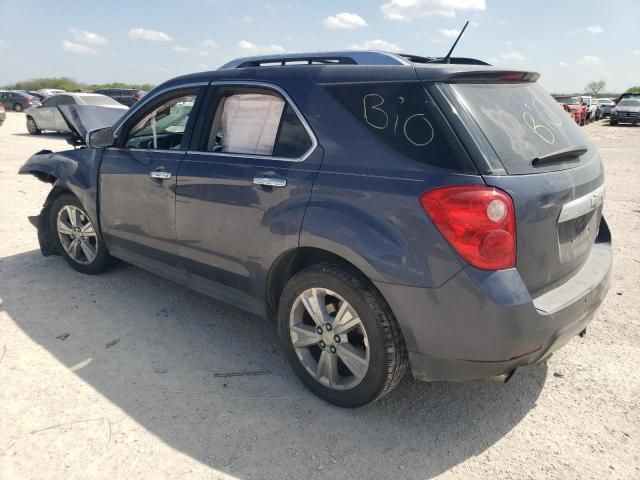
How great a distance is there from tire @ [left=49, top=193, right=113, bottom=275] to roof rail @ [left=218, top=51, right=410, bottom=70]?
6.62 ft

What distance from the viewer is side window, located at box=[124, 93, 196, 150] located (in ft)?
12.4

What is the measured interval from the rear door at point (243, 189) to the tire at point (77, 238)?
4.71 feet

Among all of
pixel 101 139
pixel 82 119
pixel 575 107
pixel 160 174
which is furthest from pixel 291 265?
pixel 575 107

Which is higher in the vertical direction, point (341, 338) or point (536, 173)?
point (536, 173)

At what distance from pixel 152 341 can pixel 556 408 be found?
2651 millimetres

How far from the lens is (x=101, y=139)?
13.6 ft

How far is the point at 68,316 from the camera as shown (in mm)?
3883

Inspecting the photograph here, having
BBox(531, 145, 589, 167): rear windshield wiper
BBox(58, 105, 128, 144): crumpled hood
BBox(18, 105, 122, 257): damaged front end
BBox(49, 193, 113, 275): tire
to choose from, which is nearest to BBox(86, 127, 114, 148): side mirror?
BBox(18, 105, 122, 257): damaged front end

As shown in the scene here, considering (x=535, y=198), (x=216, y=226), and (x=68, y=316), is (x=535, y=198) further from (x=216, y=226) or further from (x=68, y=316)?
(x=68, y=316)

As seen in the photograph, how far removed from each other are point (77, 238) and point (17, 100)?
3958 centimetres

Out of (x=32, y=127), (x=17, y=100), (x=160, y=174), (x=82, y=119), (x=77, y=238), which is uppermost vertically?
(x=82, y=119)

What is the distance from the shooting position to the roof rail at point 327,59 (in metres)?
2.78

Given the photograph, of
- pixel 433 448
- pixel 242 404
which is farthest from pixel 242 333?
pixel 433 448

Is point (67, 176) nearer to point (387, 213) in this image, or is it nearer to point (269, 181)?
point (269, 181)
